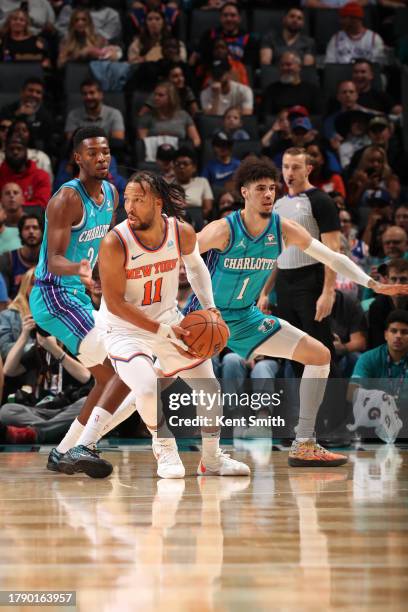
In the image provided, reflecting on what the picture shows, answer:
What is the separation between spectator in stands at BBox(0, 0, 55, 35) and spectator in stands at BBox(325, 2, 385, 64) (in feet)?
9.62

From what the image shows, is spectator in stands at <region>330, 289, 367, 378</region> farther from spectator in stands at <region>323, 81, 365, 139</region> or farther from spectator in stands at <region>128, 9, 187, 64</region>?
spectator in stands at <region>128, 9, 187, 64</region>

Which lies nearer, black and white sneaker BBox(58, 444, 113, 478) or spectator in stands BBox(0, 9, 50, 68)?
→ black and white sneaker BBox(58, 444, 113, 478)

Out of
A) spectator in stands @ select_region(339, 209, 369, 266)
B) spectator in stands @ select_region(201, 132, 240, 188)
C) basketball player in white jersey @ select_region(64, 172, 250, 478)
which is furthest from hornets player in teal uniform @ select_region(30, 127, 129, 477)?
spectator in stands @ select_region(201, 132, 240, 188)

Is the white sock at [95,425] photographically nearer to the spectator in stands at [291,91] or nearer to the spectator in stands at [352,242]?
the spectator in stands at [352,242]

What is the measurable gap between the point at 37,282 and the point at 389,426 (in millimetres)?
2664

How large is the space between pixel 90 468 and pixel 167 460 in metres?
0.40

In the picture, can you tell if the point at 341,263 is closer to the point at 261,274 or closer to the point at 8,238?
the point at 261,274

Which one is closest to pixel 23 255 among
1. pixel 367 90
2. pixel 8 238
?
pixel 8 238

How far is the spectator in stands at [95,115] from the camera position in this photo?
942 cm

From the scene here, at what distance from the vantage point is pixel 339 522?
162 inches

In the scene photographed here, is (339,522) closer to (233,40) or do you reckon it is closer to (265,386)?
(265,386)

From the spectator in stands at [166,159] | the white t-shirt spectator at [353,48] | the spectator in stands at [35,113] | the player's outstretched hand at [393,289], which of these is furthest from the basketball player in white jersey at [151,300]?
the white t-shirt spectator at [353,48]

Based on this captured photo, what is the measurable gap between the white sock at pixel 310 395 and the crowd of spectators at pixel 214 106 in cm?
158

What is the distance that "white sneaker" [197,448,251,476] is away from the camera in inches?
218
